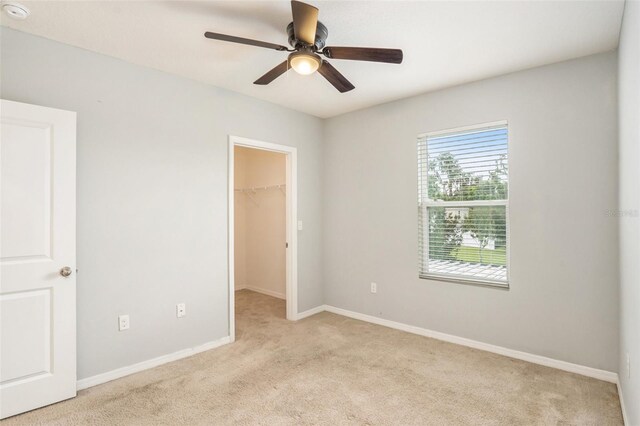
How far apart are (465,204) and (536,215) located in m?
0.61

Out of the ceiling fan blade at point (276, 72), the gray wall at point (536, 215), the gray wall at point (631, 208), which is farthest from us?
the gray wall at point (536, 215)

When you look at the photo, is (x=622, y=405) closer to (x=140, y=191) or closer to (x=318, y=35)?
(x=318, y=35)

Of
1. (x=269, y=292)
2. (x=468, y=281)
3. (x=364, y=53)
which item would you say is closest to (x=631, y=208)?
(x=468, y=281)

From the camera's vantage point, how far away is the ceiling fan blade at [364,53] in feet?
6.62

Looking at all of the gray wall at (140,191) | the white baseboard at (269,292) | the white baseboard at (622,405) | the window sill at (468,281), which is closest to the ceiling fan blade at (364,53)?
the gray wall at (140,191)

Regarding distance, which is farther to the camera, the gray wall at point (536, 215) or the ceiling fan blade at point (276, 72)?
the gray wall at point (536, 215)

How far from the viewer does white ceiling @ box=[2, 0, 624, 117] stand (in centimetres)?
203

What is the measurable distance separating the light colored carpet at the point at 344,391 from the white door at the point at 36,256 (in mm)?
237

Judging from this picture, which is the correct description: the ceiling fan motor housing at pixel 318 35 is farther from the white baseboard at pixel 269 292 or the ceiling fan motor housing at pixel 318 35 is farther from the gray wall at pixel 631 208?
the white baseboard at pixel 269 292

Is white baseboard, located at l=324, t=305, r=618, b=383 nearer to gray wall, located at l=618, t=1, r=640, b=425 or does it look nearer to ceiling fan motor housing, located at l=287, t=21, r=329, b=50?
gray wall, located at l=618, t=1, r=640, b=425

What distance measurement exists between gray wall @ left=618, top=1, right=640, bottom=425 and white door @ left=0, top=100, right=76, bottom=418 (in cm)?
336

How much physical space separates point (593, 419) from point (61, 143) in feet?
13.0

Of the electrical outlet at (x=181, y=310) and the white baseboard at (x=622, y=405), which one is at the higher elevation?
the electrical outlet at (x=181, y=310)

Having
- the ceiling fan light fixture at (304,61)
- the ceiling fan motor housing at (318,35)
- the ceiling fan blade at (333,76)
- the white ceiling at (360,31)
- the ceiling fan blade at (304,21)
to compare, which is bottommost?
the ceiling fan light fixture at (304,61)
